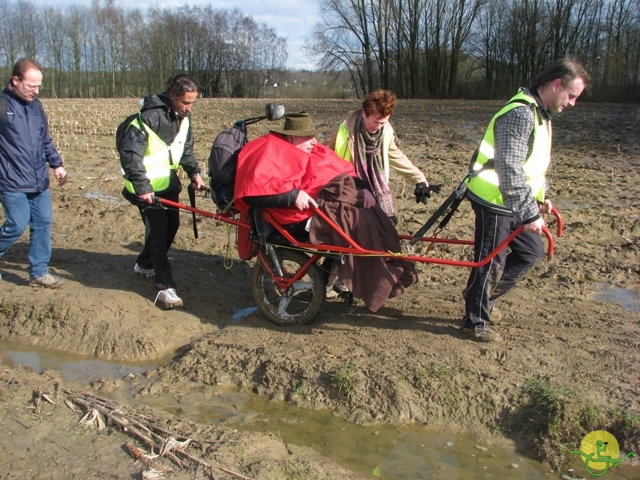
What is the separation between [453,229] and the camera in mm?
7355

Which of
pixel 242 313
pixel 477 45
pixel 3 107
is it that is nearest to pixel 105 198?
pixel 3 107

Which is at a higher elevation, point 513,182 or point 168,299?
point 513,182

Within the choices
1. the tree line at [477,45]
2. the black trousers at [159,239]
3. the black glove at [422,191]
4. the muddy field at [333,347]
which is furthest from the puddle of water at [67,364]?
the tree line at [477,45]

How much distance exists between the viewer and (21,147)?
5.40 meters

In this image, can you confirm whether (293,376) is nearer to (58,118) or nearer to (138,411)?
(138,411)

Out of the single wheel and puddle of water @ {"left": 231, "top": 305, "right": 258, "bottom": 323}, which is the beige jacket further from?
puddle of water @ {"left": 231, "top": 305, "right": 258, "bottom": 323}

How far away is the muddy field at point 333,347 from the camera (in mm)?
3578

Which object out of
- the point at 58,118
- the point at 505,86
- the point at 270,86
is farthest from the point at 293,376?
the point at 270,86

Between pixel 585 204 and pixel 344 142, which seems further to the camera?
pixel 585 204

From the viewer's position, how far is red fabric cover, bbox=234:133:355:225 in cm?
454

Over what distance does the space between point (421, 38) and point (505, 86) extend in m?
8.56

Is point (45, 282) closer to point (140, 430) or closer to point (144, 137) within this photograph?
point (144, 137)

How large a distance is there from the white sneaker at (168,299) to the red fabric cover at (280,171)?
1280 millimetres

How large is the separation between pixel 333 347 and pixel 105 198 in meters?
5.91
